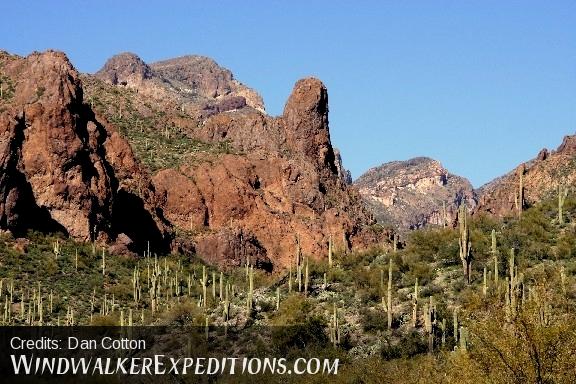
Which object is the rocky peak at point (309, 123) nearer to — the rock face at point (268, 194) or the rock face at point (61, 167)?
the rock face at point (268, 194)

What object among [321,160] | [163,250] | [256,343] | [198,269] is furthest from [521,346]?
[321,160]

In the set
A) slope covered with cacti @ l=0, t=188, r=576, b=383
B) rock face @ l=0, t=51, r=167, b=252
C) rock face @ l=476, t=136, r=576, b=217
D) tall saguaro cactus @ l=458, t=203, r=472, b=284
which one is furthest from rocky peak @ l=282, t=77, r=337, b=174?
tall saguaro cactus @ l=458, t=203, r=472, b=284

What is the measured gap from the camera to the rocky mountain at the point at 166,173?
67562 millimetres

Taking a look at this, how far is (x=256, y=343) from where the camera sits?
37125mm

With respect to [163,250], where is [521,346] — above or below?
Result: below

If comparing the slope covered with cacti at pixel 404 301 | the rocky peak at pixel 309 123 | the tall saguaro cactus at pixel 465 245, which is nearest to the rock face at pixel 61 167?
the slope covered with cacti at pixel 404 301

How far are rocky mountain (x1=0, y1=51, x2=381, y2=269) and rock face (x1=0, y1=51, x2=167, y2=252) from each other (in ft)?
0.36

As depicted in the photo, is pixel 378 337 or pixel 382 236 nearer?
pixel 378 337

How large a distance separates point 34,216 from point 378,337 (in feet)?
126

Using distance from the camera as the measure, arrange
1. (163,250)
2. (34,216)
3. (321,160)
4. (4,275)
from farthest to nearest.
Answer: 1. (321,160)
2. (163,250)
3. (34,216)
4. (4,275)

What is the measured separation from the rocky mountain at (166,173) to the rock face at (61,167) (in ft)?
0.36

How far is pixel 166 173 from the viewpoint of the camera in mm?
81938

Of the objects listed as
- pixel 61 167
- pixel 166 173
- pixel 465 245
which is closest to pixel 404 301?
pixel 465 245

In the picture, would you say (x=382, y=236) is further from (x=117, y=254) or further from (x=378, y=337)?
(x=378, y=337)
